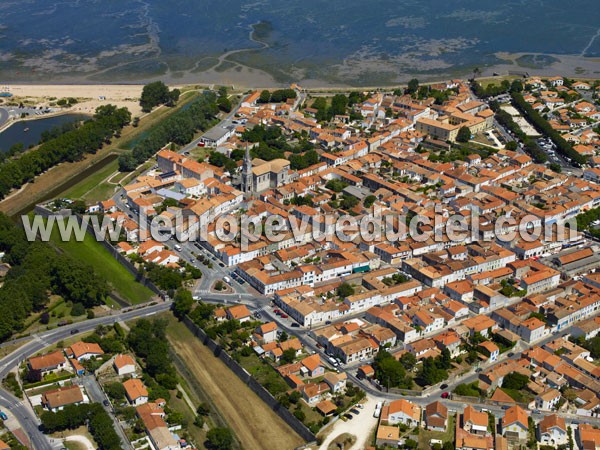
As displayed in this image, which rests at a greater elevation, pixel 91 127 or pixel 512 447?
pixel 91 127

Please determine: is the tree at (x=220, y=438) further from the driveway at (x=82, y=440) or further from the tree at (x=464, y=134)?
the tree at (x=464, y=134)

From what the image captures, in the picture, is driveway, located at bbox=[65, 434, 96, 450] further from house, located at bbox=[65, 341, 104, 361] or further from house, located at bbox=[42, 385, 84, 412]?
house, located at bbox=[65, 341, 104, 361]

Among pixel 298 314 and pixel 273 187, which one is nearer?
pixel 298 314

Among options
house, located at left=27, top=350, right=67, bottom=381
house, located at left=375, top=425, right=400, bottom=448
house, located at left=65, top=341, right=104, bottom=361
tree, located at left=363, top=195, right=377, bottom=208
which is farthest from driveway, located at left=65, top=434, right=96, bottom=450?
tree, located at left=363, top=195, right=377, bottom=208

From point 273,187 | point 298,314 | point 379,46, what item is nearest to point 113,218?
point 273,187

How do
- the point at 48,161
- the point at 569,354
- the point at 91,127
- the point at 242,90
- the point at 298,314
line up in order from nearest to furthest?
the point at 569,354, the point at 298,314, the point at 48,161, the point at 91,127, the point at 242,90

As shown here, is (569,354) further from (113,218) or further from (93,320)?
(113,218)

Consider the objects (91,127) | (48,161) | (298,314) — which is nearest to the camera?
(298,314)
